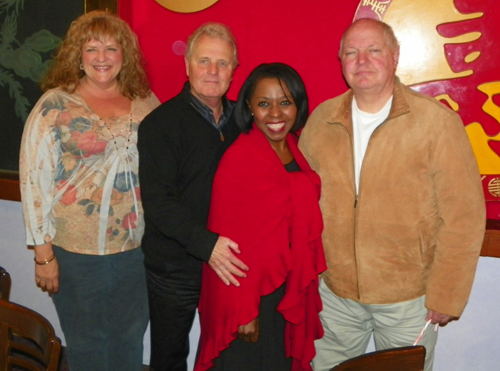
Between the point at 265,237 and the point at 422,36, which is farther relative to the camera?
the point at 422,36

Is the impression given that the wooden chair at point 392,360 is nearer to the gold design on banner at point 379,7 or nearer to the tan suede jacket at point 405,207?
the tan suede jacket at point 405,207

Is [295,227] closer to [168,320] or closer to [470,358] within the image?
[168,320]

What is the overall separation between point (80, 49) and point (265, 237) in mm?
1032

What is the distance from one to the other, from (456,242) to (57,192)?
1.52 m

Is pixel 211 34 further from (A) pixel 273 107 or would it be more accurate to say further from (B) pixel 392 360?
(B) pixel 392 360

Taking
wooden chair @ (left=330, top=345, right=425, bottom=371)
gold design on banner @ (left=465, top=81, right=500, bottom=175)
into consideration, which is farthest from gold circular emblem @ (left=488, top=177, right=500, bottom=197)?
wooden chair @ (left=330, top=345, right=425, bottom=371)

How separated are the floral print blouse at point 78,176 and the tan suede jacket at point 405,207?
80 cm

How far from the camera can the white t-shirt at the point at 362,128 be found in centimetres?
189

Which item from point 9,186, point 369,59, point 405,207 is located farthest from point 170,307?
point 9,186

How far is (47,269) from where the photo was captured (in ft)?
6.79

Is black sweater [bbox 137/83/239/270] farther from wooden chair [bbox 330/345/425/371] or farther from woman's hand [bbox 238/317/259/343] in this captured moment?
wooden chair [bbox 330/345/425/371]

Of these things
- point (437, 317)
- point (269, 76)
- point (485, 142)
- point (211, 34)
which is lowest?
point (437, 317)

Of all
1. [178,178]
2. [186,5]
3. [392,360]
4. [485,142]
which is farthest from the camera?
[186,5]

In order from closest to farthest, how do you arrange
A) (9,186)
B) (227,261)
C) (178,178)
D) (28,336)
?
1. (28,336)
2. (227,261)
3. (178,178)
4. (9,186)
